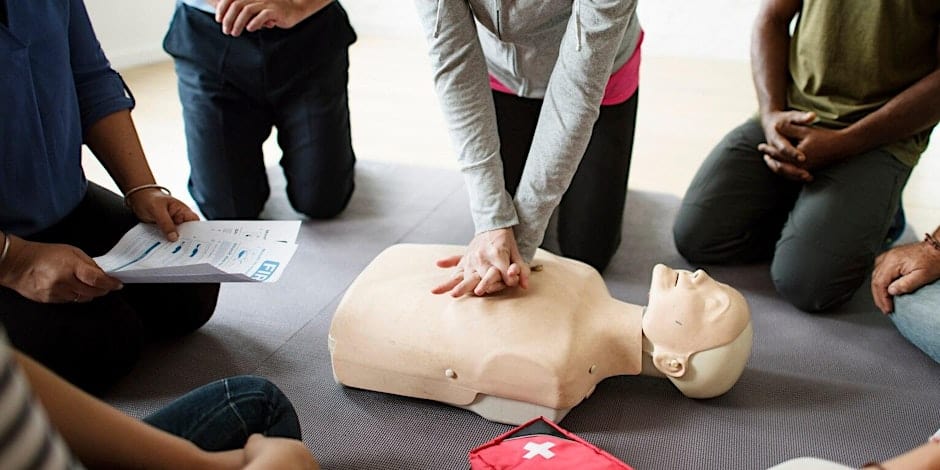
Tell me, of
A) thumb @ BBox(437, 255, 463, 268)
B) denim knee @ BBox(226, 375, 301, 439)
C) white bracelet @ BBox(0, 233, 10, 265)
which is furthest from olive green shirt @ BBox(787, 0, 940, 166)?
white bracelet @ BBox(0, 233, 10, 265)

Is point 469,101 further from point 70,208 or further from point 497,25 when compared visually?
point 70,208

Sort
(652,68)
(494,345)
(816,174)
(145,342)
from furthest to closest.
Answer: (652,68)
(816,174)
(145,342)
(494,345)

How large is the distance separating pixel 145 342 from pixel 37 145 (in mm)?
412

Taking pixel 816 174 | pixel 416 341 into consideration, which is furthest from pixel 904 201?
pixel 416 341

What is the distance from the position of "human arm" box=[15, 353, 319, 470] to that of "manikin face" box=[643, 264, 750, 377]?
652mm

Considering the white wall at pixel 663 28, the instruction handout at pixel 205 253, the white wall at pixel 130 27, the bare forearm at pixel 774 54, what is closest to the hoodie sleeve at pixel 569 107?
the instruction handout at pixel 205 253

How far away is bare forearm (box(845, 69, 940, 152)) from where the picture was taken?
1.40 m

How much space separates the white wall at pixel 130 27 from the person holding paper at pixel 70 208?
1.96 meters

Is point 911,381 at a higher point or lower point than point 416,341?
lower

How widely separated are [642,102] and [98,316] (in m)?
2.12

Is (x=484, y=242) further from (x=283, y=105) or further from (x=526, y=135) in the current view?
(x=283, y=105)

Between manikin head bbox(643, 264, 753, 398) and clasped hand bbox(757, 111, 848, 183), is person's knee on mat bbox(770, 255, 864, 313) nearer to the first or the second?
clasped hand bbox(757, 111, 848, 183)

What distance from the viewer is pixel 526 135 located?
158 cm

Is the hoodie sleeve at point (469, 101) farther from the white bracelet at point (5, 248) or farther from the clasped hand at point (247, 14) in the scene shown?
the white bracelet at point (5, 248)
